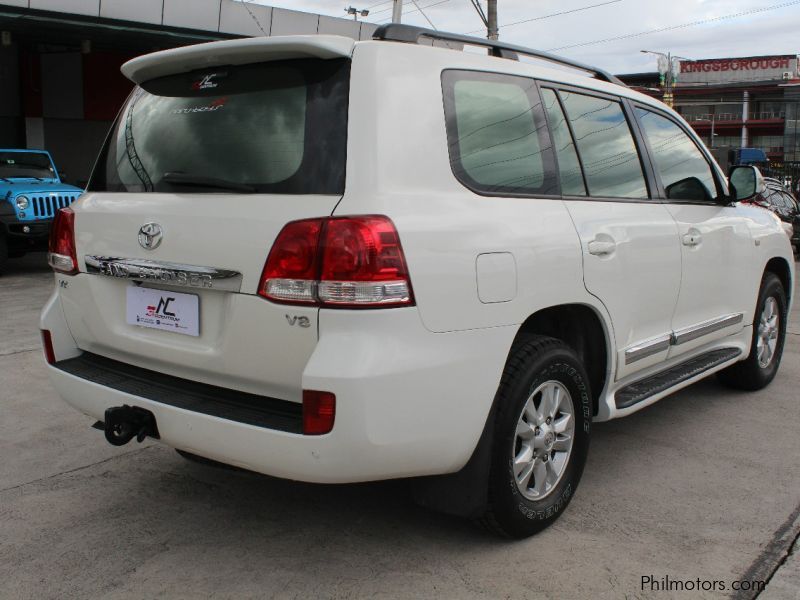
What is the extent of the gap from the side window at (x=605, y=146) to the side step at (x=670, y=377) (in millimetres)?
890

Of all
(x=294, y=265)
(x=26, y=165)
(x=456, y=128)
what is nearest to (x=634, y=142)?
(x=456, y=128)

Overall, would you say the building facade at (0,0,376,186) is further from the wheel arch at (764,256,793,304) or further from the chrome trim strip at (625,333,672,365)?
the chrome trim strip at (625,333,672,365)

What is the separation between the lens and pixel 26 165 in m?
12.8

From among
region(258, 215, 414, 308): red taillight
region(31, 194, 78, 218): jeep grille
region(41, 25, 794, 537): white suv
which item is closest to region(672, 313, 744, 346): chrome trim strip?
region(41, 25, 794, 537): white suv

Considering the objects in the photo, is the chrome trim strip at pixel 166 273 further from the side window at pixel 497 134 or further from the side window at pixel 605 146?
the side window at pixel 605 146

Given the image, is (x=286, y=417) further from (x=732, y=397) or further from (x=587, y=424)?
(x=732, y=397)

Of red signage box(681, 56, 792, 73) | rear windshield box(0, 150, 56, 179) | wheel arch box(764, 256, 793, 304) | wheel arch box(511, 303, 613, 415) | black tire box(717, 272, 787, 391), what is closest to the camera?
wheel arch box(511, 303, 613, 415)

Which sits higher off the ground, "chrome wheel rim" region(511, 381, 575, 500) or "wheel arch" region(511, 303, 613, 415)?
"wheel arch" region(511, 303, 613, 415)

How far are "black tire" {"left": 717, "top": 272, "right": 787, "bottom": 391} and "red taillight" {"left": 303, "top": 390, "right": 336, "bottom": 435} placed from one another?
3.53 metres

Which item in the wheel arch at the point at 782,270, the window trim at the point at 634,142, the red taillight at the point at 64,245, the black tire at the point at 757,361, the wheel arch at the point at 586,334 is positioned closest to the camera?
the red taillight at the point at 64,245

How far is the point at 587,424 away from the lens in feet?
10.9

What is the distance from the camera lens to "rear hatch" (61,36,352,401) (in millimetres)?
2584

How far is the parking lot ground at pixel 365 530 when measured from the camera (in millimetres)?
2768

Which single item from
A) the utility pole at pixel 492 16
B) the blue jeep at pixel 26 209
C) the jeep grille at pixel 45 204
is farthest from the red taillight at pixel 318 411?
the utility pole at pixel 492 16
